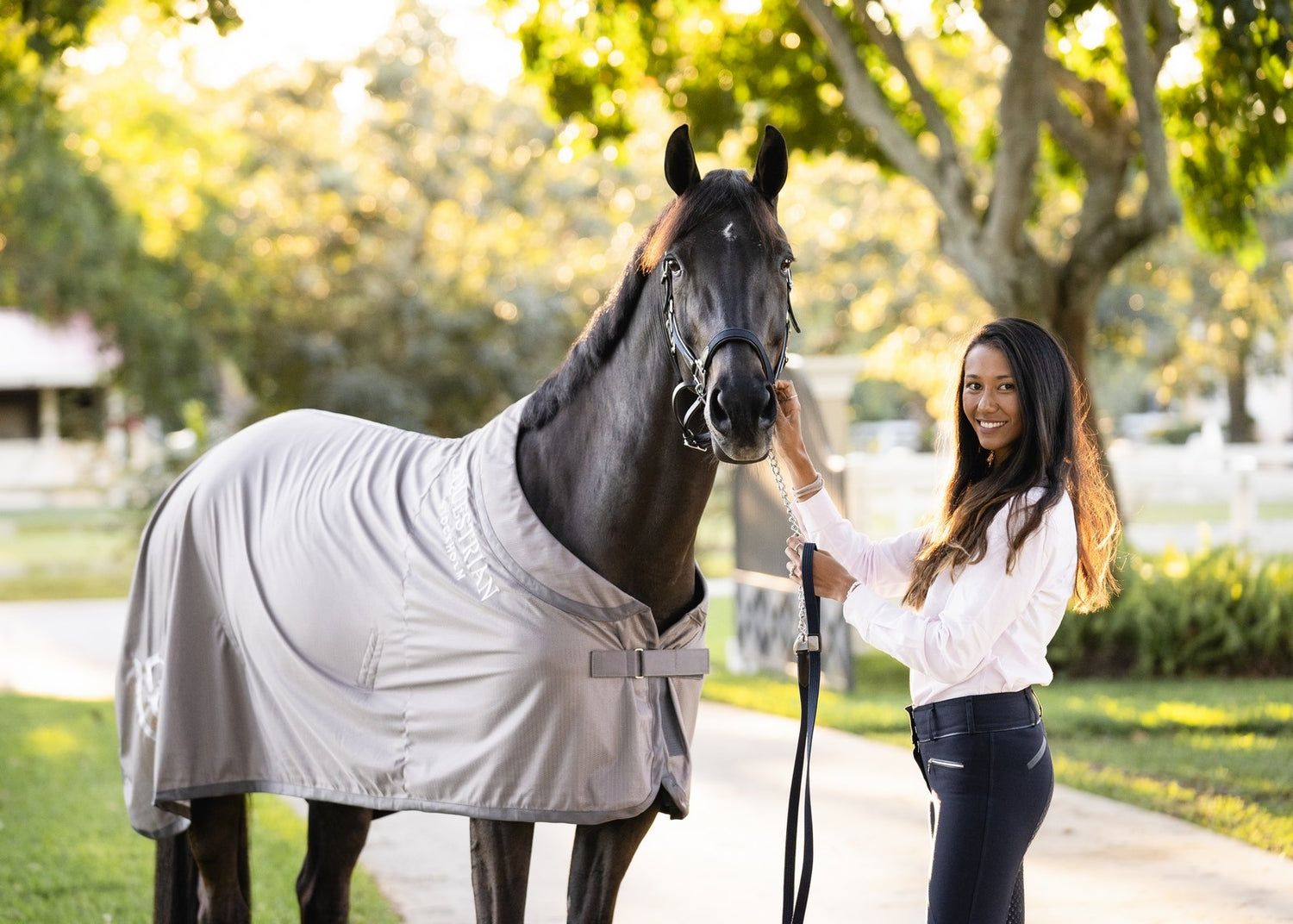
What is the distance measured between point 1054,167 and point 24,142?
1033 centimetres

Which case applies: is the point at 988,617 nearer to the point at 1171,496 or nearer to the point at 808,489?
the point at 808,489

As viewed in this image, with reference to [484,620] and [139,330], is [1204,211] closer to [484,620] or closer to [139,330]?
[484,620]

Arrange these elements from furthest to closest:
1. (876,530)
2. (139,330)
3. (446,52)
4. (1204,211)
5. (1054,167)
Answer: (446,52), (139,330), (876,530), (1054,167), (1204,211)

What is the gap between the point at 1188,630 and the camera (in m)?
8.66

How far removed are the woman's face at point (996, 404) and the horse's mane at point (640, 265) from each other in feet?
1.73

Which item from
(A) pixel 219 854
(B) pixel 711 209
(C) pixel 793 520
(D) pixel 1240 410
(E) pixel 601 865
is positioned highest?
(D) pixel 1240 410

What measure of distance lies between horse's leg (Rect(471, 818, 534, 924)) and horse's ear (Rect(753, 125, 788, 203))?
133 cm

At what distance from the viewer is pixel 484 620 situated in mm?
2551

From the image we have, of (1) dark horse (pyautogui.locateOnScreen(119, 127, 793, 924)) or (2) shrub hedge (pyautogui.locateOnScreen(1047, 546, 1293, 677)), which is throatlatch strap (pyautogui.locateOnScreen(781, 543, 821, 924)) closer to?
(1) dark horse (pyautogui.locateOnScreen(119, 127, 793, 924))

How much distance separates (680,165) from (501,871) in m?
1.41

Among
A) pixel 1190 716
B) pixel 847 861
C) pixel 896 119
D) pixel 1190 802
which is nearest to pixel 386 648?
pixel 847 861

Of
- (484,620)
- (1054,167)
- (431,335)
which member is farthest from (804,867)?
(431,335)

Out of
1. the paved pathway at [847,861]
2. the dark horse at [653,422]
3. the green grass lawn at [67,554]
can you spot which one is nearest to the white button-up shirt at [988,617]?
the dark horse at [653,422]

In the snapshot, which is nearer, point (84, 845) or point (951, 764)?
point (951, 764)
